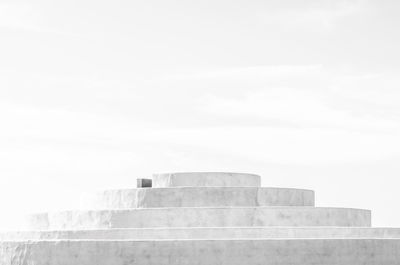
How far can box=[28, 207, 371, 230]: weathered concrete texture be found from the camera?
63.0 feet

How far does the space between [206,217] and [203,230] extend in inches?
65.4

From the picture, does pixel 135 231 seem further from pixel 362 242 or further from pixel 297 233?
pixel 362 242

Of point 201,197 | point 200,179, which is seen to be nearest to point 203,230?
point 201,197

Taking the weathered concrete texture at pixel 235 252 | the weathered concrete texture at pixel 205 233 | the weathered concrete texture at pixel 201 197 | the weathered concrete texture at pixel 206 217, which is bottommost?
the weathered concrete texture at pixel 235 252

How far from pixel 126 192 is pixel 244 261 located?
18.9 ft

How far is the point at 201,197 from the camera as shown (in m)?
20.6

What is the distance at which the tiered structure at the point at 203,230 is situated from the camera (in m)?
16.5

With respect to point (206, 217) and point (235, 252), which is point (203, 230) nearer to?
point (235, 252)

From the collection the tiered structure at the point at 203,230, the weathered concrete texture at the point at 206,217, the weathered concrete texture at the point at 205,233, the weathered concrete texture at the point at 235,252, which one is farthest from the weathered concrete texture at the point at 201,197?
the weathered concrete texture at the point at 235,252

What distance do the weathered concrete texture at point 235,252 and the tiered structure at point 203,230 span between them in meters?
0.02

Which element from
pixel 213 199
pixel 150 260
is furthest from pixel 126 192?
pixel 150 260

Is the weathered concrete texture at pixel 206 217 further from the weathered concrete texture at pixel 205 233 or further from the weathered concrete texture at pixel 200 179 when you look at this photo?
the weathered concrete texture at pixel 200 179

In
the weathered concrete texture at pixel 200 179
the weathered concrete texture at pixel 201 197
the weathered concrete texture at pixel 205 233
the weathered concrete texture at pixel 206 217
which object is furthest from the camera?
the weathered concrete texture at pixel 200 179

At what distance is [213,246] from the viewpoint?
16.5 meters
